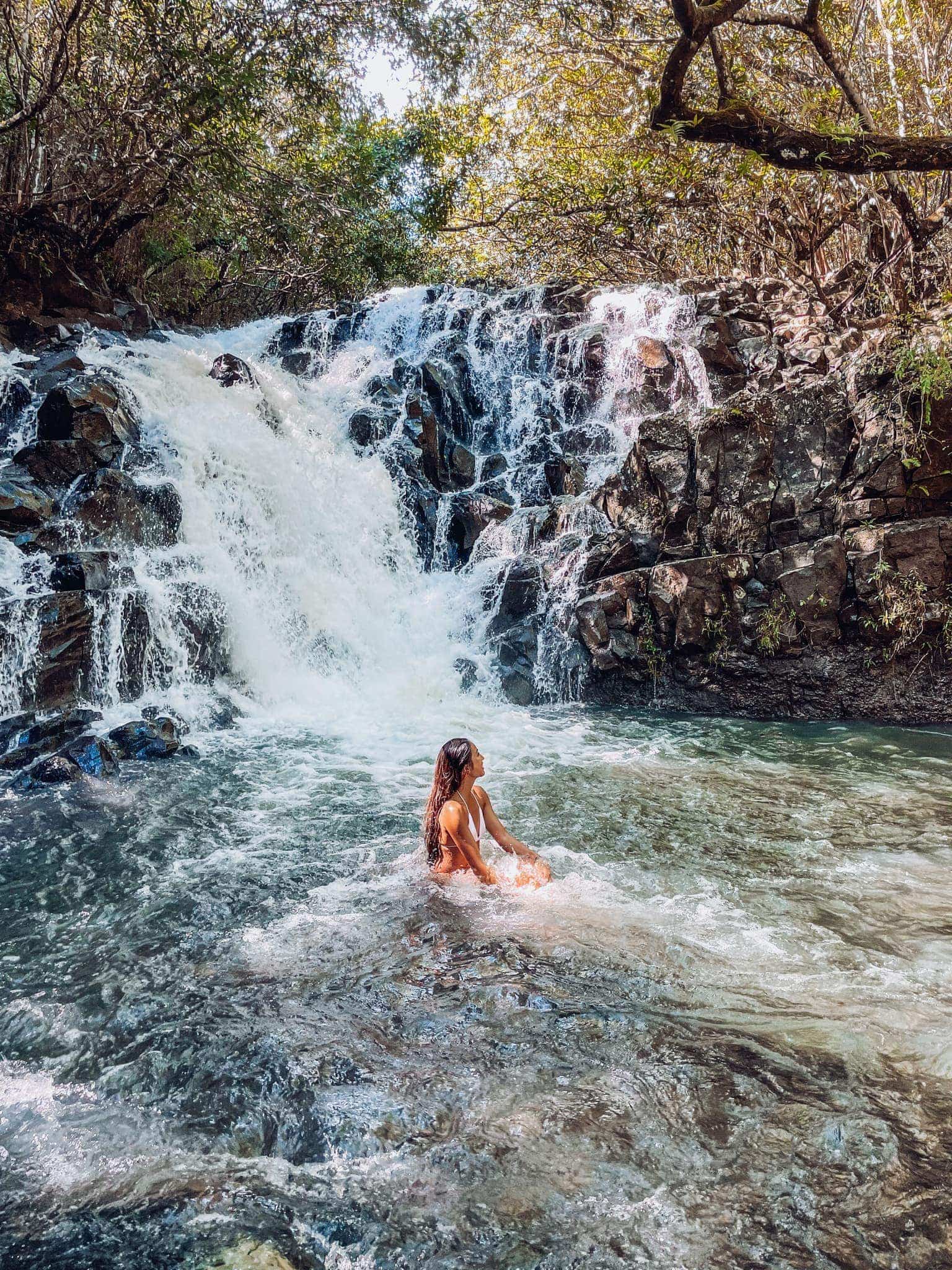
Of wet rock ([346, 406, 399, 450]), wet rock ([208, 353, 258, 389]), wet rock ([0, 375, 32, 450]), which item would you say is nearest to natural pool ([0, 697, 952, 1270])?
Answer: wet rock ([0, 375, 32, 450])

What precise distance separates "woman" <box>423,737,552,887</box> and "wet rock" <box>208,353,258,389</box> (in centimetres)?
1015

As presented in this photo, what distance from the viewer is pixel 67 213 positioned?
45.2ft

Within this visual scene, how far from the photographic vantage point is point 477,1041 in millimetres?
3301

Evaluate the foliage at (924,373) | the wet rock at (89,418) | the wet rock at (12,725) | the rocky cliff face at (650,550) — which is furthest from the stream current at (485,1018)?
the wet rock at (89,418)

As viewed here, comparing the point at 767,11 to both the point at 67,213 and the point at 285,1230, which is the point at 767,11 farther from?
the point at 285,1230

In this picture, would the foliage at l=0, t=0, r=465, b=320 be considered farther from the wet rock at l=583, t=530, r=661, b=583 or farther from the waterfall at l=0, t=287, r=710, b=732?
the wet rock at l=583, t=530, r=661, b=583

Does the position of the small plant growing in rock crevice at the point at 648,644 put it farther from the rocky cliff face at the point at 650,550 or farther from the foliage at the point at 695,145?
the foliage at the point at 695,145

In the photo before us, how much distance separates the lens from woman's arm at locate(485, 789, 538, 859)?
491 cm

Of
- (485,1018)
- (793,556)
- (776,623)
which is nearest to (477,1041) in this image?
(485,1018)

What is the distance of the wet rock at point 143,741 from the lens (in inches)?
301

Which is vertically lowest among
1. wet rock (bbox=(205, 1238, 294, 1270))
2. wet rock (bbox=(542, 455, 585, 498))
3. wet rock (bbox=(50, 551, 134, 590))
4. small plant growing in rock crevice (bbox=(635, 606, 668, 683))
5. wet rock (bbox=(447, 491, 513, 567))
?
wet rock (bbox=(205, 1238, 294, 1270))

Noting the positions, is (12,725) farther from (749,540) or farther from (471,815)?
(749,540)

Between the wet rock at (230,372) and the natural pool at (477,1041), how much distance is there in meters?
8.69

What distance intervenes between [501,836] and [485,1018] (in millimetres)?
1530
